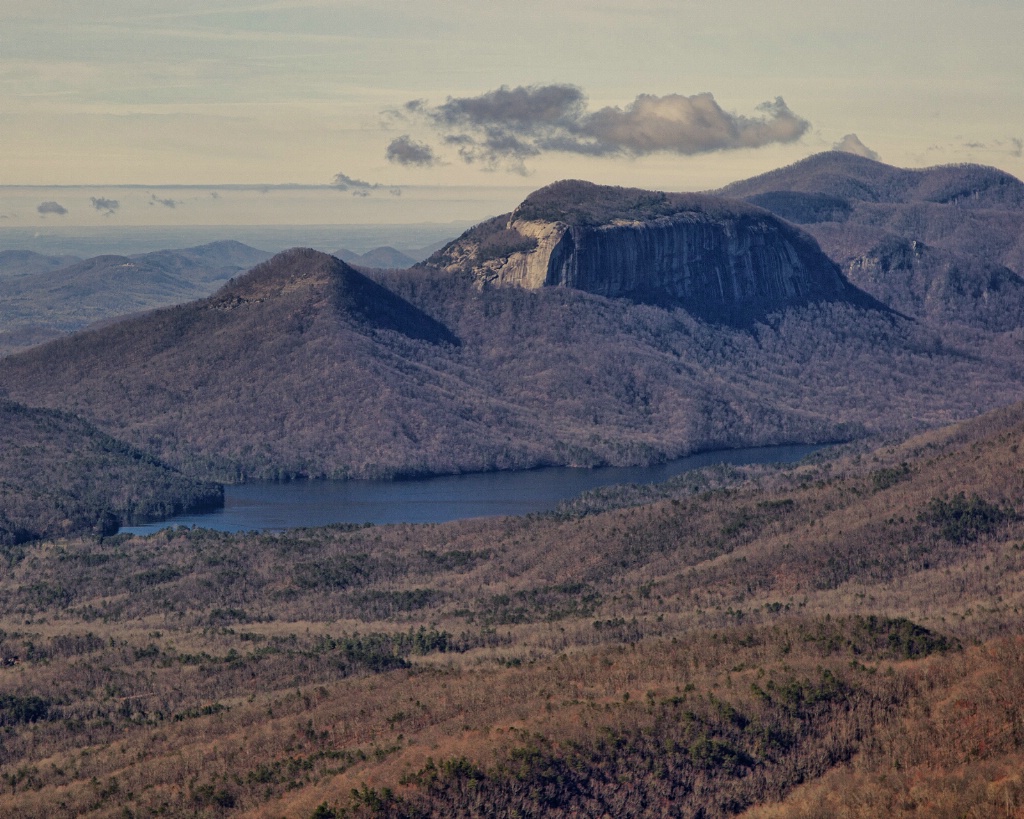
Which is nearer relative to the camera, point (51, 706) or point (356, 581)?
point (51, 706)

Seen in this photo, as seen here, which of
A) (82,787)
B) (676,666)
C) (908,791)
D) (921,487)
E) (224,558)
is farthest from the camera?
(224,558)

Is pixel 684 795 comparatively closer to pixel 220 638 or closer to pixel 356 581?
pixel 220 638

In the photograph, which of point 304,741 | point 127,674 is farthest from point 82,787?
point 127,674

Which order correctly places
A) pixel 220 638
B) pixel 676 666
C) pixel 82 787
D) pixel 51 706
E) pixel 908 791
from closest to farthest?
pixel 908 791
pixel 82 787
pixel 676 666
pixel 51 706
pixel 220 638

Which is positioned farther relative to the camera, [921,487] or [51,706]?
[921,487]

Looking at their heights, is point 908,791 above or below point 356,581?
above

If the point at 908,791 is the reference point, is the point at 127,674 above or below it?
below

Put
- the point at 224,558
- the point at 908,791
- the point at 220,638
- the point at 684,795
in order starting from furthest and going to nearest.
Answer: the point at 224,558 → the point at 220,638 → the point at 684,795 → the point at 908,791

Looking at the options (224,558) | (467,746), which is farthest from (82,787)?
(224,558)

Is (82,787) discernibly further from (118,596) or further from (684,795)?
(118,596)
